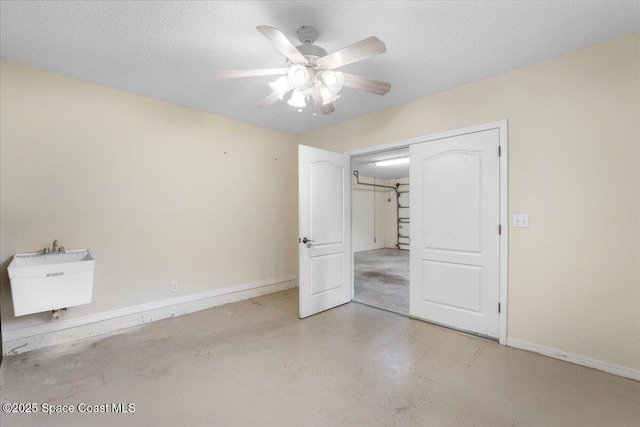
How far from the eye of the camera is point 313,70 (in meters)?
1.87

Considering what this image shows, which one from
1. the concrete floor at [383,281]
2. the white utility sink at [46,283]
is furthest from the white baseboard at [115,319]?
the concrete floor at [383,281]

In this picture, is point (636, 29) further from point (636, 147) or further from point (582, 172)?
point (582, 172)

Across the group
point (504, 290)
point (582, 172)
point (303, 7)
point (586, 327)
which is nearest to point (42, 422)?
point (303, 7)

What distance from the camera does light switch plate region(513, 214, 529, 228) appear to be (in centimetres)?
243

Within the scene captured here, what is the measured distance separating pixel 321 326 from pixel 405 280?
255cm

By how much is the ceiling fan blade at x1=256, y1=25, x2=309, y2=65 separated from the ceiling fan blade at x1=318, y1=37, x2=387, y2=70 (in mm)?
148

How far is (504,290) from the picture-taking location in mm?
2527

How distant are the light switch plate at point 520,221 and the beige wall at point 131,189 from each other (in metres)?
3.08

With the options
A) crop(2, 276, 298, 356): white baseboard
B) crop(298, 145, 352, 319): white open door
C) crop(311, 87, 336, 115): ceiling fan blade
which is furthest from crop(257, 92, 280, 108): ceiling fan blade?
crop(2, 276, 298, 356): white baseboard

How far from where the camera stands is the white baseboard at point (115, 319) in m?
2.40

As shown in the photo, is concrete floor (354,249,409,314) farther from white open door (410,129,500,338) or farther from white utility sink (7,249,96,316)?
white utility sink (7,249,96,316)

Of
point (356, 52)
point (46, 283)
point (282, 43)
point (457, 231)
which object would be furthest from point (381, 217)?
point (46, 283)

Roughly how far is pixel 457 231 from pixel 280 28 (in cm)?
245

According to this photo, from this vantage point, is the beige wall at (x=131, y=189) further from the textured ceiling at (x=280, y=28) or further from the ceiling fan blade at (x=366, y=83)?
the ceiling fan blade at (x=366, y=83)
